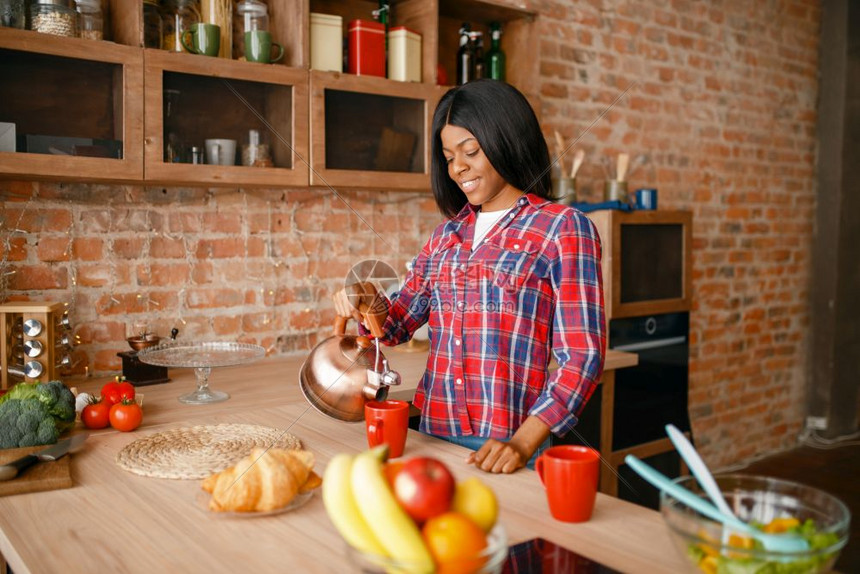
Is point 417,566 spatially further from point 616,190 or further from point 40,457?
point 616,190

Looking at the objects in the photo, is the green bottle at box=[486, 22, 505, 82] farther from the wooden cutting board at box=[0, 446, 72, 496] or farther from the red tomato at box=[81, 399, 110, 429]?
the wooden cutting board at box=[0, 446, 72, 496]

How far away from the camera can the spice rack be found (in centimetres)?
200

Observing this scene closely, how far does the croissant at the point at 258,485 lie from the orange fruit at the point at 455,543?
0.44 meters

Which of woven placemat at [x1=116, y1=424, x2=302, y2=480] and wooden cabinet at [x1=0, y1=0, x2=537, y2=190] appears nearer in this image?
woven placemat at [x1=116, y1=424, x2=302, y2=480]

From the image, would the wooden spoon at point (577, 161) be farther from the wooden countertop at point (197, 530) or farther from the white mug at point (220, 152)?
the wooden countertop at point (197, 530)

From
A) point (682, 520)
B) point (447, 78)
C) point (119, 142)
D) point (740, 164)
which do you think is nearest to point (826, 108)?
point (740, 164)

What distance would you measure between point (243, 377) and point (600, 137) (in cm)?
216

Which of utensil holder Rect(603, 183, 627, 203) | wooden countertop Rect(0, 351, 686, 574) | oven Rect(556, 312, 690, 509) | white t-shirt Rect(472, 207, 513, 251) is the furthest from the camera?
utensil holder Rect(603, 183, 627, 203)

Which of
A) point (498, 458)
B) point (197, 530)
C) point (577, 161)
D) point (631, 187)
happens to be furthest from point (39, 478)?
point (631, 187)

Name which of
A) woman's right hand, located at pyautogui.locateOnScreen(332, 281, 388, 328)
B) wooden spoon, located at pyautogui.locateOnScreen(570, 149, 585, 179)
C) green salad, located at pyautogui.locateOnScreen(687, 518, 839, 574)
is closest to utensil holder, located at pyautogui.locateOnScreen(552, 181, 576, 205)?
wooden spoon, located at pyautogui.locateOnScreen(570, 149, 585, 179)

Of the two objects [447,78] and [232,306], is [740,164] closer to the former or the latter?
[447,78]

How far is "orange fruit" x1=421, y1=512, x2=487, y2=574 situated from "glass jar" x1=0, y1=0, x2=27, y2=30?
6.05 feet

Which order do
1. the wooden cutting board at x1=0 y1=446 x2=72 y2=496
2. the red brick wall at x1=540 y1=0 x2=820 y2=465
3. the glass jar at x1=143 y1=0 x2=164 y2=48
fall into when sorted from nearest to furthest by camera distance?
the wooden cutting board at x1=0 y1=446 x2=72 y2=496
the glass jar at x1=143 y1=0 x2=164 y2=48
the red brick wall at x1=540 y1=0 x2=820 y2=465

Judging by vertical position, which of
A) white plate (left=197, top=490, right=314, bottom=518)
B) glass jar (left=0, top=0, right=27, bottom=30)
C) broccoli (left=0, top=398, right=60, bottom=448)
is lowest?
white plate (left=197, top=490, right=314, bottom=518)
